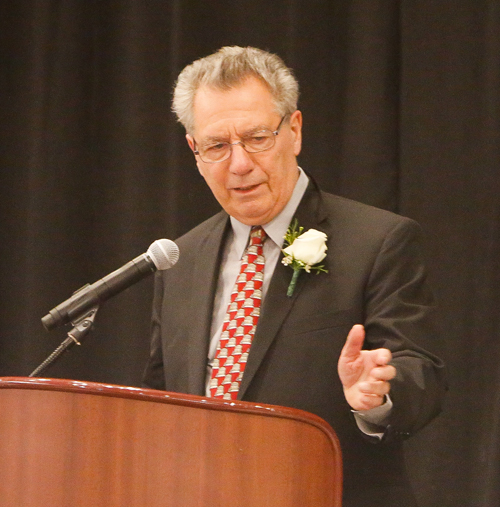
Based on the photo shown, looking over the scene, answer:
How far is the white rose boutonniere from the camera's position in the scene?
1.75 metres

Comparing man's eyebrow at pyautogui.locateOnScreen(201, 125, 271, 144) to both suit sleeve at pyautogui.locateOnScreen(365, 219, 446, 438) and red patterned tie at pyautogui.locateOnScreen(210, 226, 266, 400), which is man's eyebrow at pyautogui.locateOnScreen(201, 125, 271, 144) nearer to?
red patterned tie at pyautogui.locateOnScreen(210, 226, 266, 400)

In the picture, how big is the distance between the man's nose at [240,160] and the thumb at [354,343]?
72 cm

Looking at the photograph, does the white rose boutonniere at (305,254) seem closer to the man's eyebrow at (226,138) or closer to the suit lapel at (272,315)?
the suit lapel at (272,315)

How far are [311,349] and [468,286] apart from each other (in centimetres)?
107

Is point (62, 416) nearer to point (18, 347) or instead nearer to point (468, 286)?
point (468, 286)

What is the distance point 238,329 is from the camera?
1.79 meters

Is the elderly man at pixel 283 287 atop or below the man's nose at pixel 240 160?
below

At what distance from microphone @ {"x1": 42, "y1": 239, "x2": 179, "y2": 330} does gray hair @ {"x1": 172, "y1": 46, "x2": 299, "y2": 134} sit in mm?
565

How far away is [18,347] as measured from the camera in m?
3.28

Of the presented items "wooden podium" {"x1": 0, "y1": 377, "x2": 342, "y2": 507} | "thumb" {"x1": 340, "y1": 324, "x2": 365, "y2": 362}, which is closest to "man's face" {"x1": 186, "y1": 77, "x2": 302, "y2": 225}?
"thumb" {"x1": 340, "y1": 324, "x2": 365, "y2": 362}

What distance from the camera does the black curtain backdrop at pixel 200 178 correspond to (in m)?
2.56

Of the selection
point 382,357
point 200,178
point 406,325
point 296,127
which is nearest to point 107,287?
point 382,357

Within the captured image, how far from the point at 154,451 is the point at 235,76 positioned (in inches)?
42.2

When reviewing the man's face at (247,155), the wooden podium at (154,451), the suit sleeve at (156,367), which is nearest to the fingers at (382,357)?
the wooden podium at (154,451)
